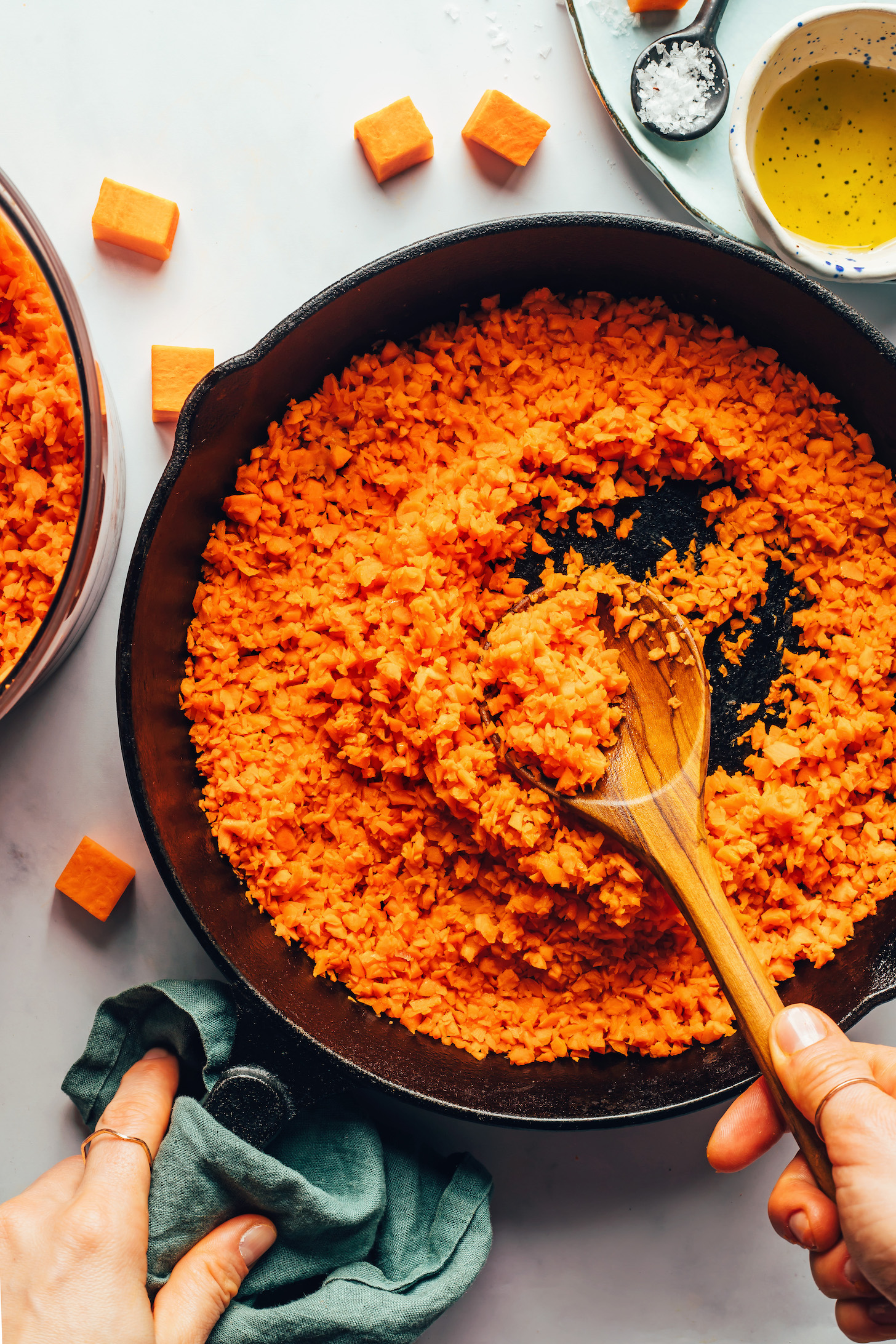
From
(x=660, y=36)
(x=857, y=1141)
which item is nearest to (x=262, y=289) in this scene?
(x=660, y=36)

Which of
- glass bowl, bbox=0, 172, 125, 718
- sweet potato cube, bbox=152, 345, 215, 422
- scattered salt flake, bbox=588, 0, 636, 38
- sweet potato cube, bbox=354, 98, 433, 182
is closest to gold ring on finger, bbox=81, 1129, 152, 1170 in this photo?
glass bowl, bbox=0, 172, 125, 718

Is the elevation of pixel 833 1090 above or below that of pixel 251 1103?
below

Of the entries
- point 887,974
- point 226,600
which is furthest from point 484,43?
point 887,974

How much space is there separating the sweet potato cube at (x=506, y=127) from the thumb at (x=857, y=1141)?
139 centimetres

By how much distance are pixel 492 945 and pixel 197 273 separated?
1.19m

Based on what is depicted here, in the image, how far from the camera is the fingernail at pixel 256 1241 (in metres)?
1.31

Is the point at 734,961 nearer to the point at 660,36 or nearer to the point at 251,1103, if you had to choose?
the point at 251,1103

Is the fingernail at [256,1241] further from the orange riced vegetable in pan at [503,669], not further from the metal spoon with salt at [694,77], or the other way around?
the metal spoon with salt at [694,77]

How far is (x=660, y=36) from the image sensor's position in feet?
4.80

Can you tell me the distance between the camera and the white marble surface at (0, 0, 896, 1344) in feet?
4.90

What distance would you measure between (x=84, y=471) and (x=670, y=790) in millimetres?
924

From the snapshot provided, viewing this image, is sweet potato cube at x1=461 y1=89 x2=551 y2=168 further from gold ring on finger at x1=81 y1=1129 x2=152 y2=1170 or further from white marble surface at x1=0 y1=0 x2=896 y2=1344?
gold ring on finger at x1=81 y1=1129 x2=152 y2=1170

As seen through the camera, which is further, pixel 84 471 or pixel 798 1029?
pixel 84 471

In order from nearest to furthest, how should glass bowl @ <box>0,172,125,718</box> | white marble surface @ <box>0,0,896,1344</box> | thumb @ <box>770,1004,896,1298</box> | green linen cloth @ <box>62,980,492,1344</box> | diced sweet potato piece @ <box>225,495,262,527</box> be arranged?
thumb @ <box>770,1004,896,1298</box>, glass bowl @ <box>0,172,125,718</box>, green linen cloth @ <box>62,980,492,1344</box>, diced sweet potato piece @ <box>225,495,262,527</box>, white marble surface @ <box>0,0,896,1344</box>
